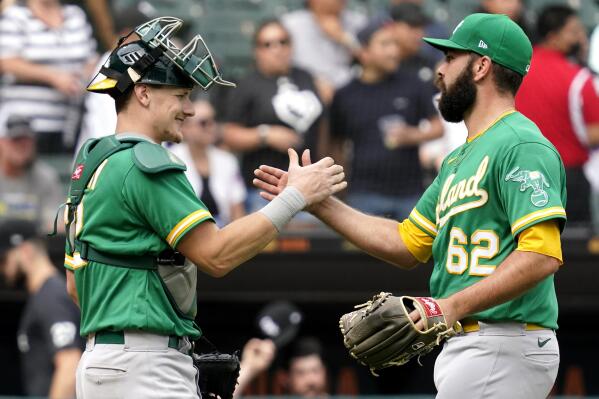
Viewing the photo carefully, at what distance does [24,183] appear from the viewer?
8289 millimetres

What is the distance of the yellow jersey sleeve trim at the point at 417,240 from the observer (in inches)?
167

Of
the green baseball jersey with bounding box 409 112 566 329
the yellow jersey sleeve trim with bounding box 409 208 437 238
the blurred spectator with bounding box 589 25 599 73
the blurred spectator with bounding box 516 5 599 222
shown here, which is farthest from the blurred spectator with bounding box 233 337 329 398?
the green baseball jersey with bounding box 409 112 566 329

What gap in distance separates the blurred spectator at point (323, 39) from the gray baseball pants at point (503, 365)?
518 centimetres

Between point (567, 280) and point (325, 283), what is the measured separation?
5.46 feet

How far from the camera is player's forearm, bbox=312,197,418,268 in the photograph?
14.1 ft

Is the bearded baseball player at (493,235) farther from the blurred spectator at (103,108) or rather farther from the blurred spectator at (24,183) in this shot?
the blurred spectator at (24,183)

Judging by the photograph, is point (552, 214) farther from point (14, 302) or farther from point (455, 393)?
point (14, 302)

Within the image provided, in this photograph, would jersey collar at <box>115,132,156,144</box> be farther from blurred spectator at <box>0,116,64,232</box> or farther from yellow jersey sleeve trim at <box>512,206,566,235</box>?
blurred spectator at <box>0,116,64,232</box>

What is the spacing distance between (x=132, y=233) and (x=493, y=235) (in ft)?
3.68

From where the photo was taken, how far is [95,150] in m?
3.83

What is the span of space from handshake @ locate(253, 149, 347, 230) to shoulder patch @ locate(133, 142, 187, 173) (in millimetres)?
340

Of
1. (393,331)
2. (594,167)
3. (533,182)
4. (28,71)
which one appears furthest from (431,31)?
A: (393,331)

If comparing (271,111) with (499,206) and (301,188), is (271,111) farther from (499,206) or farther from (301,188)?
(499,206)

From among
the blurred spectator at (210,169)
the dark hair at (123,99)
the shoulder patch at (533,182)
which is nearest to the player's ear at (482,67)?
the shoulder patch at (533,182)
